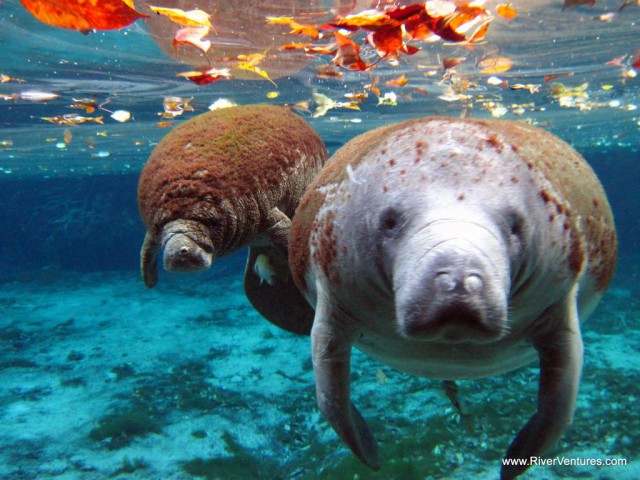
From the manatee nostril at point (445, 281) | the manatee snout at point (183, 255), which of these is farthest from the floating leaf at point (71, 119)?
the manatee nostril at point (445, 281)

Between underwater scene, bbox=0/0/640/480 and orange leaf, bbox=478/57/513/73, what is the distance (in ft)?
0.45

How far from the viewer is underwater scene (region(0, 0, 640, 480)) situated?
200cm

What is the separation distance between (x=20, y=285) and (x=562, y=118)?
81.9 feet

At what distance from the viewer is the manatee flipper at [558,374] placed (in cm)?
236

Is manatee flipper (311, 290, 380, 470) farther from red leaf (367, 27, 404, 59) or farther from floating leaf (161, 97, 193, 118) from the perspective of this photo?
floating leaf (161, 97, 193, 118)

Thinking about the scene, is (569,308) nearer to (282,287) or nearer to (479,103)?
(282,287)

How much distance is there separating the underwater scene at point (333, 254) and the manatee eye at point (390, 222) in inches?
0.4

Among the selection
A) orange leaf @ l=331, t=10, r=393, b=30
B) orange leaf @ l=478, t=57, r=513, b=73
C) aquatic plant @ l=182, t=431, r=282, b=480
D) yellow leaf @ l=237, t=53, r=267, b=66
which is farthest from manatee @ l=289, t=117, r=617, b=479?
orange leaf @ l=478, t=57, r=513, b=73

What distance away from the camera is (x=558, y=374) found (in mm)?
2402

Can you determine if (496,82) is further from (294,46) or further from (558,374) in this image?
(558,374)

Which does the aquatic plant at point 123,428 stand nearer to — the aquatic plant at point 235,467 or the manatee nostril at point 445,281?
the aquatic plant at point 235,467

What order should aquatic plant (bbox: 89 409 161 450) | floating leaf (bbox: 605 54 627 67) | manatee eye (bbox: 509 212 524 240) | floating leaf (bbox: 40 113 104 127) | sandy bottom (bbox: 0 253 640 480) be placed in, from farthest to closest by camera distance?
floating leaf (bbox: 40 113 104 127), floating leaf (bbox: 605 54 627 67), aquatic plant (bbox: 89 409 161 450), sandy bottom (bbox: 0 253 640 480), manatee eye (bbox: 509 212 524 240)

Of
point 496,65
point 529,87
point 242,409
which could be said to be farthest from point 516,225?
point 529,87

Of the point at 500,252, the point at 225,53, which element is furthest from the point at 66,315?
the point at 500,252
